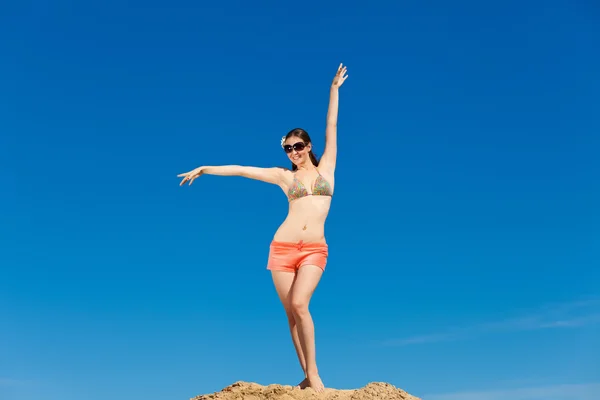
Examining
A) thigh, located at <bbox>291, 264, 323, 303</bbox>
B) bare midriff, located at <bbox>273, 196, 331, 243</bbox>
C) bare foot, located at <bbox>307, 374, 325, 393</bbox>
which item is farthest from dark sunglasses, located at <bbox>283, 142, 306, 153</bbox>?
bare foot, located at <bbox>307, 374, 325, 393</bbox>

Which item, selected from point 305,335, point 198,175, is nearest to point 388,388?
point 305,335

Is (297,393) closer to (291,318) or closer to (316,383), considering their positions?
(316,383)

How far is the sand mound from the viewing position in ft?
30.8

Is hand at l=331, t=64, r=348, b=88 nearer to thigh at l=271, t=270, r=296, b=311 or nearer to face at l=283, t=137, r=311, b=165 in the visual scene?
face at l=283, t=137, r=311, b=165

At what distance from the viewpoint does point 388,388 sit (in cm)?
981

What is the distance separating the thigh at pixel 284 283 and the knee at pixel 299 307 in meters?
0.34

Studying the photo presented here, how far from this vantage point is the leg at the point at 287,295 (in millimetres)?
10086

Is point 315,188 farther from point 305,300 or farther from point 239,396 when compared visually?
point 239,396

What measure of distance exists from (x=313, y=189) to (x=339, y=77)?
7.15 feet

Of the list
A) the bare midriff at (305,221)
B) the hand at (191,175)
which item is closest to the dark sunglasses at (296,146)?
the bare midriff at (305,221)

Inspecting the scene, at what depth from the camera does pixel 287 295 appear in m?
10.1

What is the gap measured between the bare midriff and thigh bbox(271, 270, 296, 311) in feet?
1.77

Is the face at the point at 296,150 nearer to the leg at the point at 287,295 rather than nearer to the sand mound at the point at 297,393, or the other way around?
the leg at the point at 287,295

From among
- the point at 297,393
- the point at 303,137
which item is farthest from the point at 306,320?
the point at 303,137
